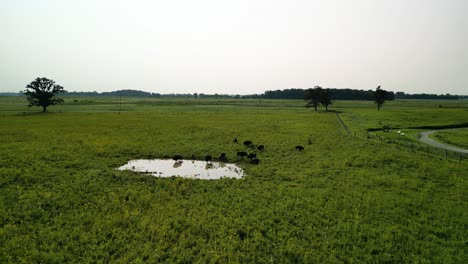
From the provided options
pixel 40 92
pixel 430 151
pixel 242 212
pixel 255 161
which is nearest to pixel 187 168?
pixel 255 161

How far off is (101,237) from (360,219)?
15384mm

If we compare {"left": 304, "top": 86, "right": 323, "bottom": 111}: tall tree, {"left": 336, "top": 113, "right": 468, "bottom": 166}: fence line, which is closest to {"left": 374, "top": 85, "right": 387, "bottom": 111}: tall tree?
{"left": 304, "top": 86, "right": 323, "bottom": 111}: tall tree

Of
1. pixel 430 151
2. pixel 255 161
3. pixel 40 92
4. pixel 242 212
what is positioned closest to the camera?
pixel 242 212

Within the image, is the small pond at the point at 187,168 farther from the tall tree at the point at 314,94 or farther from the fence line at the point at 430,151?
Answer: the tall tree at the point at 314,94

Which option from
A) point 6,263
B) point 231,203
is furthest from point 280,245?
point 6,263

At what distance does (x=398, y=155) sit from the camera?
35.1m

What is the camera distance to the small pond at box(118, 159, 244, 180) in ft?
91.6

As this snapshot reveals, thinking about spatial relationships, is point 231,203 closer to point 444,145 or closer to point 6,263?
point 6,263

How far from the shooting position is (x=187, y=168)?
30547 millimetres

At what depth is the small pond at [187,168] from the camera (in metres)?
27.9

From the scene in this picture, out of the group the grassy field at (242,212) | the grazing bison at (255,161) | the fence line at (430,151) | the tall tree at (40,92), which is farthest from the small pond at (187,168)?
the tall tree at (40,92)

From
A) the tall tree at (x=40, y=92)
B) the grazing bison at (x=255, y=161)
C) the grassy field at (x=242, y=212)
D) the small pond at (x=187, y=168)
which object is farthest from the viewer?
the tall tree at (x=40, y=92)

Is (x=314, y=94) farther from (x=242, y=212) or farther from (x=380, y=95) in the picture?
(x=242, y=212)

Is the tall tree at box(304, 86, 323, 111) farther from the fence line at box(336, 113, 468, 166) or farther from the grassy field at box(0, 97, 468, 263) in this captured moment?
the grassy field at box(0, 97, 468, 263)
